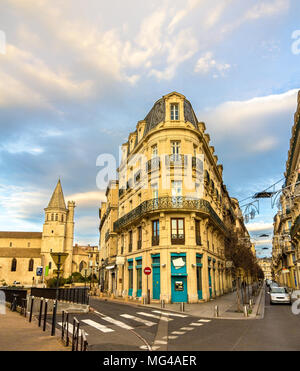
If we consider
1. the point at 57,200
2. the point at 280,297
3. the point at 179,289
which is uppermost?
the point at 57,200

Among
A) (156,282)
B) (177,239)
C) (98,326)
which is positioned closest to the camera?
(98,326)

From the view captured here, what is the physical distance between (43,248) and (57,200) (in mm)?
15805

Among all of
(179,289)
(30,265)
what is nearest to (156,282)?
(179,289)

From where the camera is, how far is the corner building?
23141mm

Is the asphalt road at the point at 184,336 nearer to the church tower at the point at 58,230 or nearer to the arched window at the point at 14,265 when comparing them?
the church tower at the point at 58,230

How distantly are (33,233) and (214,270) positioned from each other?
82.1 m

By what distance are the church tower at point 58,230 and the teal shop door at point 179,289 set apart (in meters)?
69.2

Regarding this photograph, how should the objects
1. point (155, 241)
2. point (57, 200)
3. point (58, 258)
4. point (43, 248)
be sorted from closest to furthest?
point (58, 258)
point (155, 241)
point (43, 248)
point (57, 200)

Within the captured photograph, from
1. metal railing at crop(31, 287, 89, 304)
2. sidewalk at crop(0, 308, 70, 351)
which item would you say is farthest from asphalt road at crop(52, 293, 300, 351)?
metal railing at crop(31, 287, 89, 304)

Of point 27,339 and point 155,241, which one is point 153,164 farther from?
point 27,339

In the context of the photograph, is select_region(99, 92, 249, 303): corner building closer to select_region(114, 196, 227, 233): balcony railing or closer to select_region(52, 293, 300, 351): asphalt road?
select_region(114, 196, 227, 233): balcony railing

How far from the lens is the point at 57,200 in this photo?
307 ft

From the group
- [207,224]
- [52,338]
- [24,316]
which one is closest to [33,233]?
[207,224]

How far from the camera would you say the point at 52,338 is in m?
8.61
